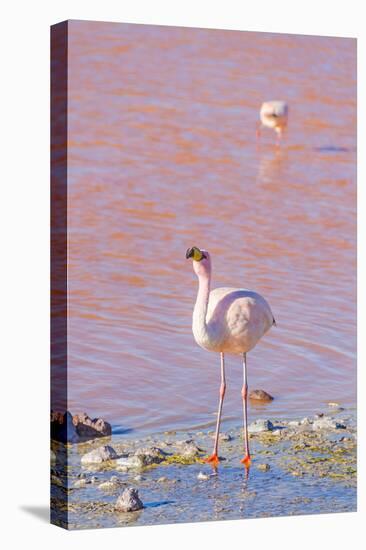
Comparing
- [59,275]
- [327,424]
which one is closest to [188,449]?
[327,424]

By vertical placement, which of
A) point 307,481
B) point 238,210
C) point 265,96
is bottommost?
point 307,481

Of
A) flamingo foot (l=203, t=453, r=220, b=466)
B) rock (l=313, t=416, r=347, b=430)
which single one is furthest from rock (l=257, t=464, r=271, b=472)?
rock (l=313, t=416, r=347, b=430)

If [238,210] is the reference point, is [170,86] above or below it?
above

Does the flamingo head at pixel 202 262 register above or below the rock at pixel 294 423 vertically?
above

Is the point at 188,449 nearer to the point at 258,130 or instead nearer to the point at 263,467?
the point at 263,467

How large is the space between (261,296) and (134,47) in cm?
162

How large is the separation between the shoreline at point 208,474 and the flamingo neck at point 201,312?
23.5 inches

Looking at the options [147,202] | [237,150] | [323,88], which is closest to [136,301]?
[147,202]

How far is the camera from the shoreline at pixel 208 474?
29.5 feet

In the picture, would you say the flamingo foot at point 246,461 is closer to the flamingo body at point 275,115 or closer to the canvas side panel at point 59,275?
the canvas side panel at point 59,275

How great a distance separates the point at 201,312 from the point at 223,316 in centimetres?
14

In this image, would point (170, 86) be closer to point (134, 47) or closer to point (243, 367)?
point (134, 47)

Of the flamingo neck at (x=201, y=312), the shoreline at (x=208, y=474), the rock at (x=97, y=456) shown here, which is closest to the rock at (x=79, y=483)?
the shoreline at (x=208, y=474)

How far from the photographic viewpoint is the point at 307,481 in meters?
9.59
